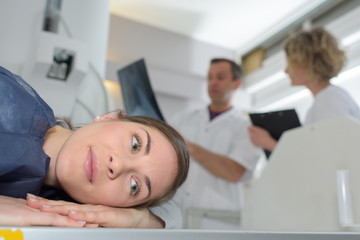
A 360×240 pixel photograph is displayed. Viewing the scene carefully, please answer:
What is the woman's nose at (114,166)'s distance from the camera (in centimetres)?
63

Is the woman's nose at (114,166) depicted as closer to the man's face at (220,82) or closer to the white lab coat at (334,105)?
the white lab coat at (334,105)

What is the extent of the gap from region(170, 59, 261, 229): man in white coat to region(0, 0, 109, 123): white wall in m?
0.58

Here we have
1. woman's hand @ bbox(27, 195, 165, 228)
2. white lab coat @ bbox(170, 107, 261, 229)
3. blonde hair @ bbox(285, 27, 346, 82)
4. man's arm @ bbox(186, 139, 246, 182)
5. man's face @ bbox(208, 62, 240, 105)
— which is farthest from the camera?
man's face @ bbox(208, 62, 240, 105)

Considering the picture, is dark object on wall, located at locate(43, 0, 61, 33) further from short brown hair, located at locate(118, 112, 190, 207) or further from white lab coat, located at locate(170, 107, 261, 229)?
white lab coat, located at locate(170, 107, 261, 229)

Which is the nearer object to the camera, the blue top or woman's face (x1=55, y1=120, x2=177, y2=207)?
the blue top

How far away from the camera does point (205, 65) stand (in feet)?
9.54

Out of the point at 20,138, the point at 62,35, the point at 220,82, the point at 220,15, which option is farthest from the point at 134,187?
the point at 220,15

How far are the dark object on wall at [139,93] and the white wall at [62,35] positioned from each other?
0.13 metres

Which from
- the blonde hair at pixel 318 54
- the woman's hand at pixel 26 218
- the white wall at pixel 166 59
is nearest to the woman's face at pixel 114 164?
the woman's hand at pixel 26 218

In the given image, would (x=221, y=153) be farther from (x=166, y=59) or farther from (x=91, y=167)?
(x=91, y=167)

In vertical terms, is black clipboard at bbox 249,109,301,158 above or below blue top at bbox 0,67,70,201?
above

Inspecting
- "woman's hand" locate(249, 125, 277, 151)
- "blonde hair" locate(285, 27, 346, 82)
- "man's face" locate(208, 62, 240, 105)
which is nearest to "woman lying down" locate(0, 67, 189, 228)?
"woman's hand" locate(249, 125, 277, 151)

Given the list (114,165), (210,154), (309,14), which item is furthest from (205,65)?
(114,165)

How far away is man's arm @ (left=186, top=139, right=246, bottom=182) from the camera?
5.63 ft
